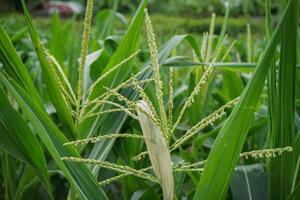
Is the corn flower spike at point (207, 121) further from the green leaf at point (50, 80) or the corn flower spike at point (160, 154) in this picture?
the green leaf at point (50, 80)

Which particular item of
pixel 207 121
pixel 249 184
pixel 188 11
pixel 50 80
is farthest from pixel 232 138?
pixel 188 11

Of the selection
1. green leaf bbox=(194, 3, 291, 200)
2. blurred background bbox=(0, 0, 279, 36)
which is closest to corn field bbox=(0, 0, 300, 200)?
green leaf bbox=(194, 3, 291, 200)

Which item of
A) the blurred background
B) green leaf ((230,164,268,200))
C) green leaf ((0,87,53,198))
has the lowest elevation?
the blurred background

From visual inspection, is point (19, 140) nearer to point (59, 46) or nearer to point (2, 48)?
point (2, 48)

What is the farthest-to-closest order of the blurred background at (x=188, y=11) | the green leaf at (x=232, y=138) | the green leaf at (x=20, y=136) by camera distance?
the blurred background at (x=188, y=11), the green leaf at (x=20, y=136), the green leaf at (x=232, y=138)

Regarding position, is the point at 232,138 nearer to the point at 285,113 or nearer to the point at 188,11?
the point at 285,113

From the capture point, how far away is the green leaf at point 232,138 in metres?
0.53

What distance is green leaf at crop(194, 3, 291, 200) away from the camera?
53 centimetres

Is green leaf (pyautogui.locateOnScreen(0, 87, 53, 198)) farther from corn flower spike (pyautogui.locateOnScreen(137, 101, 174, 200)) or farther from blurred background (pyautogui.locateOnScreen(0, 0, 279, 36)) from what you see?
blurred background (pyautogui.locateOnScreen(0, 0, 279, 36))

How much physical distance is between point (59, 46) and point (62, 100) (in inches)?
28.7

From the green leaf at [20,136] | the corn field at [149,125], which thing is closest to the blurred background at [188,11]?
the corn field at [149,125]

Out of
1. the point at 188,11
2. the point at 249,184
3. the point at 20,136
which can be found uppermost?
the point at 20,136

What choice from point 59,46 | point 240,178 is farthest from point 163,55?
point 59,46

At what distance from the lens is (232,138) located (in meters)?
0.57
